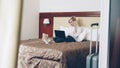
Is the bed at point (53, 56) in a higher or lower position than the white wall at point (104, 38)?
lower

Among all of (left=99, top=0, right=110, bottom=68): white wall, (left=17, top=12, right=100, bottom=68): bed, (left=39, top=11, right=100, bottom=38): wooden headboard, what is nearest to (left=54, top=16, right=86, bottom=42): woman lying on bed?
(left=39, top=11, right=100, bottom=38): wooden headboard

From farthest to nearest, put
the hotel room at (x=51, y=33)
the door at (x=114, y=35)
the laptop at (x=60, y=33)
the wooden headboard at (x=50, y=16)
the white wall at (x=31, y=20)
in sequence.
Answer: the white wall at (x=31, y=20)
the wooden headboard at (x=50, y=16)
the laptop at (x=60, y=33)
the door at (x=114, y=35)
the hotel room at (x=51, y=33)

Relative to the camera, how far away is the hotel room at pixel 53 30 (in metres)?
2.17

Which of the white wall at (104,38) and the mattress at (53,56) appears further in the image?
the mattress at (53,56)

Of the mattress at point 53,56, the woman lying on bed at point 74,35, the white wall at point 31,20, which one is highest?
the white wall at point 31,20

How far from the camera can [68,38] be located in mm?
2877

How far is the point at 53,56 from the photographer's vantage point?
212 cm

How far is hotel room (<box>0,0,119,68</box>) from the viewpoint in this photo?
0.87 feet

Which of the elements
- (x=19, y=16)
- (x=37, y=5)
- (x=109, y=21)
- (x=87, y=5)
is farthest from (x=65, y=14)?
(x=19, y=16)

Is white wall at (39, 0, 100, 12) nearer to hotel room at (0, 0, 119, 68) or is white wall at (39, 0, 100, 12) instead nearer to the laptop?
hotel room at (0, 0, 119, 68)

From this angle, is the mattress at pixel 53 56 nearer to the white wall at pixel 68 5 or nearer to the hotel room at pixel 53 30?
the hotel room at pixel 53 30

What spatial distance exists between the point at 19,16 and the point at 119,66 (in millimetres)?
609

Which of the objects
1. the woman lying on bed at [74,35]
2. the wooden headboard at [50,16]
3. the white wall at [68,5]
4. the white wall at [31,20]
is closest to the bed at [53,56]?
the woman lying on bed at [74,35]

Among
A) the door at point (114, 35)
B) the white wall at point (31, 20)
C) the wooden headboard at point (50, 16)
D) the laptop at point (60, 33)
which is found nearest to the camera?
the door at point (114, 35)
